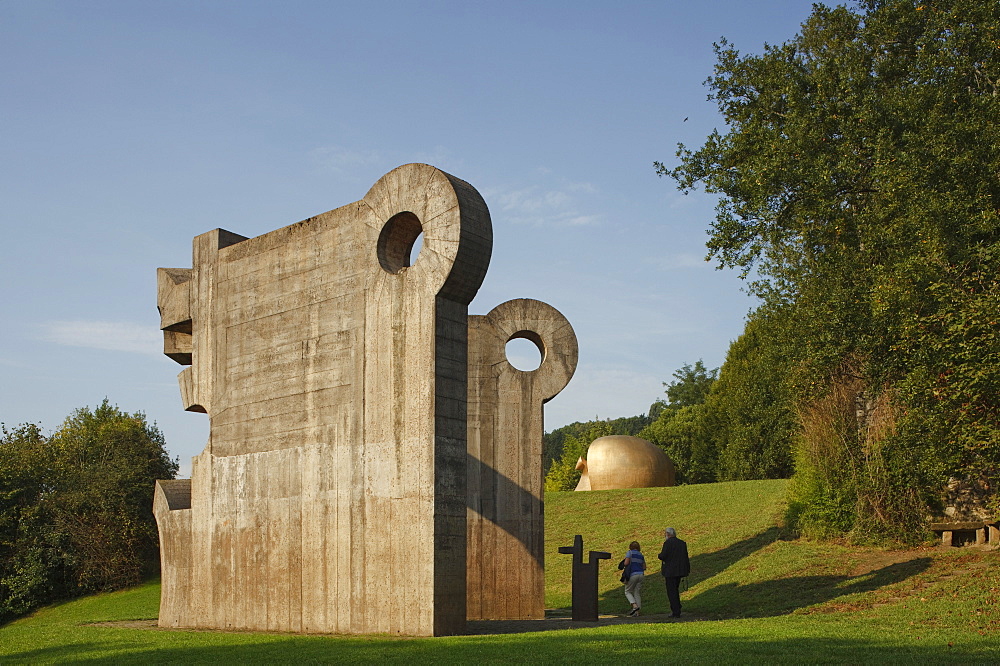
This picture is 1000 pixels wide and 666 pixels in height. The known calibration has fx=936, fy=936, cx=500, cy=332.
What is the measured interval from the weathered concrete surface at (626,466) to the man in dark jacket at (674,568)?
744 inches

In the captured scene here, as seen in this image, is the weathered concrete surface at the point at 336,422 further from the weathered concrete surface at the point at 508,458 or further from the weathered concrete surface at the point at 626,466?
the weathered concrete surface at the point at 626,466

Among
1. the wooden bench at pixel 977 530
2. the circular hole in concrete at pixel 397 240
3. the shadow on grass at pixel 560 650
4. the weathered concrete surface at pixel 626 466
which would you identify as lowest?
the shadow on grass at pixel 560 650

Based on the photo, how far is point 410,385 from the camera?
13000mm

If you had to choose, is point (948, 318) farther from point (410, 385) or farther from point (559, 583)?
point (559, 583)

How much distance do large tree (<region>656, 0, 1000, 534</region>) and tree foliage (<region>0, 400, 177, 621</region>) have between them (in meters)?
24.1

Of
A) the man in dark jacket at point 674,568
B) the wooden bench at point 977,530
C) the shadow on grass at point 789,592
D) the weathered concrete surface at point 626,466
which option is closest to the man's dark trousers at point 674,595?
the man in dark jacket at point 674,568

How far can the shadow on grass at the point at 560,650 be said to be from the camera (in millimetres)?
9688

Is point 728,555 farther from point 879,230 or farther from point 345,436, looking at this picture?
point 345,436

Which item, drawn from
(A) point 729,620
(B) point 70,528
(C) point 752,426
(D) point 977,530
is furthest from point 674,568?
(C) point 752,426

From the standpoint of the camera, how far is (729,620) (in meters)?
14.2

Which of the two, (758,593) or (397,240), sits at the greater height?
(397,240)

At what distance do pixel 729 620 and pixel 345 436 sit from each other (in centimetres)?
644

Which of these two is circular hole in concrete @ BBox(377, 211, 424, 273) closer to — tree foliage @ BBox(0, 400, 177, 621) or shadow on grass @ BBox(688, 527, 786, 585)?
shadow on grass @ BBox(688, 527, 786, 585)

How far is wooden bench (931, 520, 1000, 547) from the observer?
62.2ft
